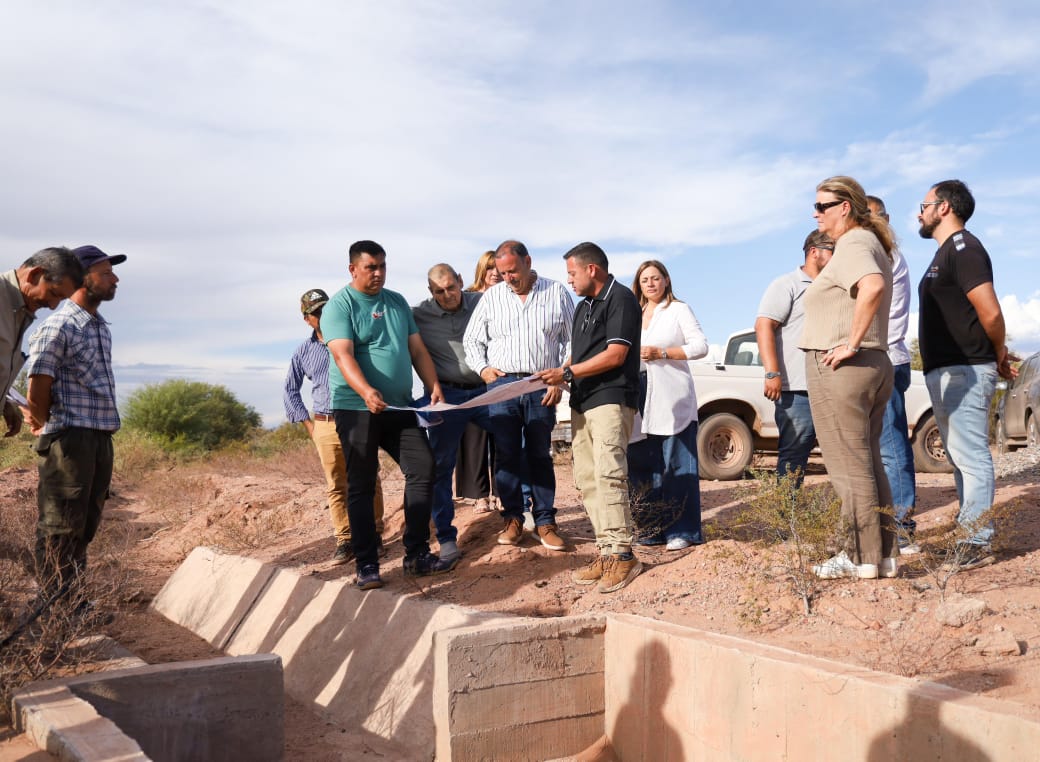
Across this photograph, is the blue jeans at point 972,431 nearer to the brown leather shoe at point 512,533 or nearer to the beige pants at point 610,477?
the beige pants at point 610,477

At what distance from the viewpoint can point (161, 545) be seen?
11438mm

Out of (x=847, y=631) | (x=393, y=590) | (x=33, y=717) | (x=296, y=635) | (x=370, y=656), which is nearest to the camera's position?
(x=33, y=717)

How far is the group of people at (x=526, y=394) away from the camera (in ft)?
18.9

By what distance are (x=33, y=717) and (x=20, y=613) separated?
1.80 metres

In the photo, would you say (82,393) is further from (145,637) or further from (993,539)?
(993,539)

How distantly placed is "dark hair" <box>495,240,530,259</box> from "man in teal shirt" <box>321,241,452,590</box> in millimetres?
765

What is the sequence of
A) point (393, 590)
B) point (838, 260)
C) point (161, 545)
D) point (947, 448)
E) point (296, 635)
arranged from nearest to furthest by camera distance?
point (838, 260) → point (947, 448) → point (393, 590) → point (296, 635) → point (161, 545)

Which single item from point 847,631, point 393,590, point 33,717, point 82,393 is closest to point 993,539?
point 847,631

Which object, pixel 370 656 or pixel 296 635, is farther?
pixel 296 635

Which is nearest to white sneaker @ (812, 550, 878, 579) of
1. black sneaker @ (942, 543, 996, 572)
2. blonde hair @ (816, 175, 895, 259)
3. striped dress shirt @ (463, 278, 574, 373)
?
black sneaker @ (942, 543, 996, 572)

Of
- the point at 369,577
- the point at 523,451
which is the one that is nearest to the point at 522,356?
the point at 523,451

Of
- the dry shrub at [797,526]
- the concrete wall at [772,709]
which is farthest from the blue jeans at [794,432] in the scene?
the concrete wall at [772,709]

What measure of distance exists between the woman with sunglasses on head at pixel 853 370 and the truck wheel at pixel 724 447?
620 cm

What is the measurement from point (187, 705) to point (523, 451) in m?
2.66
